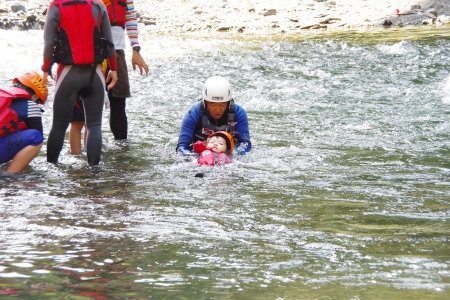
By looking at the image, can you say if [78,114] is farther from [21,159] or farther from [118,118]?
[21,159]

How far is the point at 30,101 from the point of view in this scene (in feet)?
22.6

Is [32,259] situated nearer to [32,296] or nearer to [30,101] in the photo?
[32,296]

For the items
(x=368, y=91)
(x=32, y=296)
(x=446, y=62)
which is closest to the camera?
(x=32, y=296)

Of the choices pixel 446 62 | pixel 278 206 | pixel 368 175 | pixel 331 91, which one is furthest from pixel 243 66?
pixel 278 206

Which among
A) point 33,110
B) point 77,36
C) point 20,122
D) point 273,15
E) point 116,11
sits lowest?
point 20,122

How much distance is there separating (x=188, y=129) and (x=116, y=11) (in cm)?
168

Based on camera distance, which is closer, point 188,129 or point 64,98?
point 64,98

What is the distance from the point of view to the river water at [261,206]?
379 cm

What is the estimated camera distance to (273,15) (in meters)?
20.7

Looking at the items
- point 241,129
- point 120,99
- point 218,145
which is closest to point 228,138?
point 218,145

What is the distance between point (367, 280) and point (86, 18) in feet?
13.4

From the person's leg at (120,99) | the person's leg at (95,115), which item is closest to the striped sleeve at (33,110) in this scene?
the person's leg at (95,115)

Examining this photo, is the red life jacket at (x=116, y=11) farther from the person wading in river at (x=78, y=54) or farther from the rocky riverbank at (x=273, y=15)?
the rocky riverbank at (x=273, y=15)

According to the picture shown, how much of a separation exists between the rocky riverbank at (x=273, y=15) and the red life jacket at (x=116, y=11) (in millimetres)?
10816
